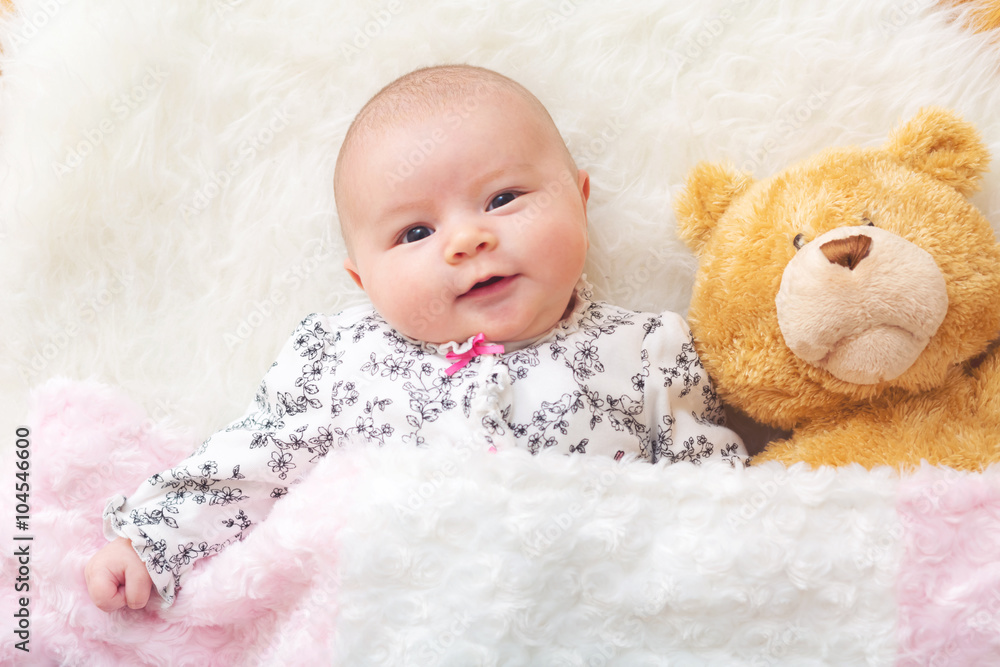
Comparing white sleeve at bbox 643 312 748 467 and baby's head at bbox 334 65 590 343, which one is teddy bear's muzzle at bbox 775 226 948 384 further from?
baby's head at bbox 334 65 590 343

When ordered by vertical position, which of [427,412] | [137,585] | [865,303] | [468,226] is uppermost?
[468,226]

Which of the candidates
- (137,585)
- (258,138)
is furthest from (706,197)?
(137,585)

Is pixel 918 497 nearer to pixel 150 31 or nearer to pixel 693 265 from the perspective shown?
pixel 693 265

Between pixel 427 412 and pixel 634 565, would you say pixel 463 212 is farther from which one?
pixel 634 565

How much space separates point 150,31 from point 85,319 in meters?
0.51

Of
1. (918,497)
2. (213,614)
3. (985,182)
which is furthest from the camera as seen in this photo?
(985,182)

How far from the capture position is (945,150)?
111 centimetres

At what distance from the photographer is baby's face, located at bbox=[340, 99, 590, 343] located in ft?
3.69

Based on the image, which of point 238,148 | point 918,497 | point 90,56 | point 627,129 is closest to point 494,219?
point 627,129

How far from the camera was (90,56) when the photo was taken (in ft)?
4.30

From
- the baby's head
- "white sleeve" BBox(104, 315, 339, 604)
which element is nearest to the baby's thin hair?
the baby's head

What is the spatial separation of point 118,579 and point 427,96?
0.83 m

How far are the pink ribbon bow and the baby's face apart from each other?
2 cm

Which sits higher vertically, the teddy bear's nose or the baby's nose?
the baby's nose
